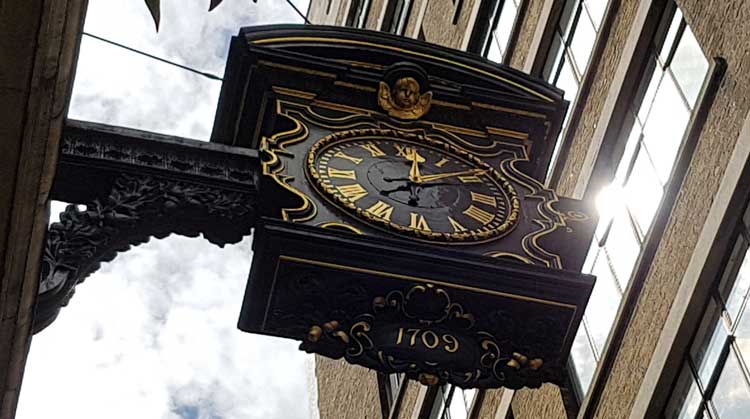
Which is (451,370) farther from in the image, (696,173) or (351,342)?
(696,173)

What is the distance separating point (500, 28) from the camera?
54.1 feet

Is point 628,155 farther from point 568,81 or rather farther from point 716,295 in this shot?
point 716,295

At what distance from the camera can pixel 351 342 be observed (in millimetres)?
7887

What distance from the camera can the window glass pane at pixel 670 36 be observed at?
11445 millimetres

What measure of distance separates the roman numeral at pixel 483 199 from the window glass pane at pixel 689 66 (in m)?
2.60

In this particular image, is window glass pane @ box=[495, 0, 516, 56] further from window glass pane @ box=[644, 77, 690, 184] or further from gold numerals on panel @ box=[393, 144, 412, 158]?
gold numerals on panel @ box=[393, 144, 412, 158]

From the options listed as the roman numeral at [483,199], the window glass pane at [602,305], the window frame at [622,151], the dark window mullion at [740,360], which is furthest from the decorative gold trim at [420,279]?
the window glass pane at [602,305]

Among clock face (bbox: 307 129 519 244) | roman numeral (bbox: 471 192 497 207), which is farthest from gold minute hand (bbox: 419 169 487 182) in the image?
roman numeral (bbox: 471 192 497 207)

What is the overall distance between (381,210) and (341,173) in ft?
1.37

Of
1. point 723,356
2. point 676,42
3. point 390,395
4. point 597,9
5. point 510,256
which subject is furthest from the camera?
point 390,395

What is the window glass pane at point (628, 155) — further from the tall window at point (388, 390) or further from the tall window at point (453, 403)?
the tall window at point (388, 390)

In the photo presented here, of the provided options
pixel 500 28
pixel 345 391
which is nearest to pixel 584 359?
pixel 500 28

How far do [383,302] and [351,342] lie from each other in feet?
0.97

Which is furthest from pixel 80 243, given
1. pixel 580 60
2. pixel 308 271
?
pixel 580 60
